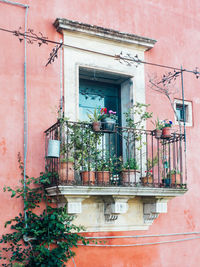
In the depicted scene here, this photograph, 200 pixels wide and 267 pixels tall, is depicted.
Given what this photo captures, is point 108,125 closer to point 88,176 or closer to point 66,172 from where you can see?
point 88,176

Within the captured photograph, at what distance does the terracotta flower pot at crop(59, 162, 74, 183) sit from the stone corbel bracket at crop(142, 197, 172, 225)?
1.70 metres

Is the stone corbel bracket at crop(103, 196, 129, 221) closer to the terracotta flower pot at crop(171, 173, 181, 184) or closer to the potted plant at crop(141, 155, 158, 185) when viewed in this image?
the potted plant at crop(141, 155, 158, 185)

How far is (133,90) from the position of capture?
8.16 meters

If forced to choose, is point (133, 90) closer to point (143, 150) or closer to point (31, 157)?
point (143, 150)

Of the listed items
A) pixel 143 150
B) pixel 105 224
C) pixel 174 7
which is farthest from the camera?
pixel 174 7

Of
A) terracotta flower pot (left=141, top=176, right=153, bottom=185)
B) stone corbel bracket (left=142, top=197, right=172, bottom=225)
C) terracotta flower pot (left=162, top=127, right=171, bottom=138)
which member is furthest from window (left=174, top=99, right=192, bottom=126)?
stone corbel bracket (left=142, top=197, right=172, bottom=225)

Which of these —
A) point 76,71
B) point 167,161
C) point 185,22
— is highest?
point 185,22

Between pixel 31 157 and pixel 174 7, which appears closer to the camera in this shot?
pixel 31 157

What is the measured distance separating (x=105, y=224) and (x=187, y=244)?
199cm

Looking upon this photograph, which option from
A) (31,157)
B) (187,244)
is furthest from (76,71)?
(187,244)

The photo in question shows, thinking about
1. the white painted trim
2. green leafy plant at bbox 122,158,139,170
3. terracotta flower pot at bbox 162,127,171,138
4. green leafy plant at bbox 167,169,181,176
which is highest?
terracotta flower pot at bbox 162,127,171,138

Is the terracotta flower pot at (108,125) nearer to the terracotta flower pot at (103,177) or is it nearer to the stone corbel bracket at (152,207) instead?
the terracotta flower pot at (103,177)

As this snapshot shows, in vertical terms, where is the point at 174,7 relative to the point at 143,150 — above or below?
above

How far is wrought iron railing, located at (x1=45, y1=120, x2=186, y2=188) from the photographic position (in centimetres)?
680
